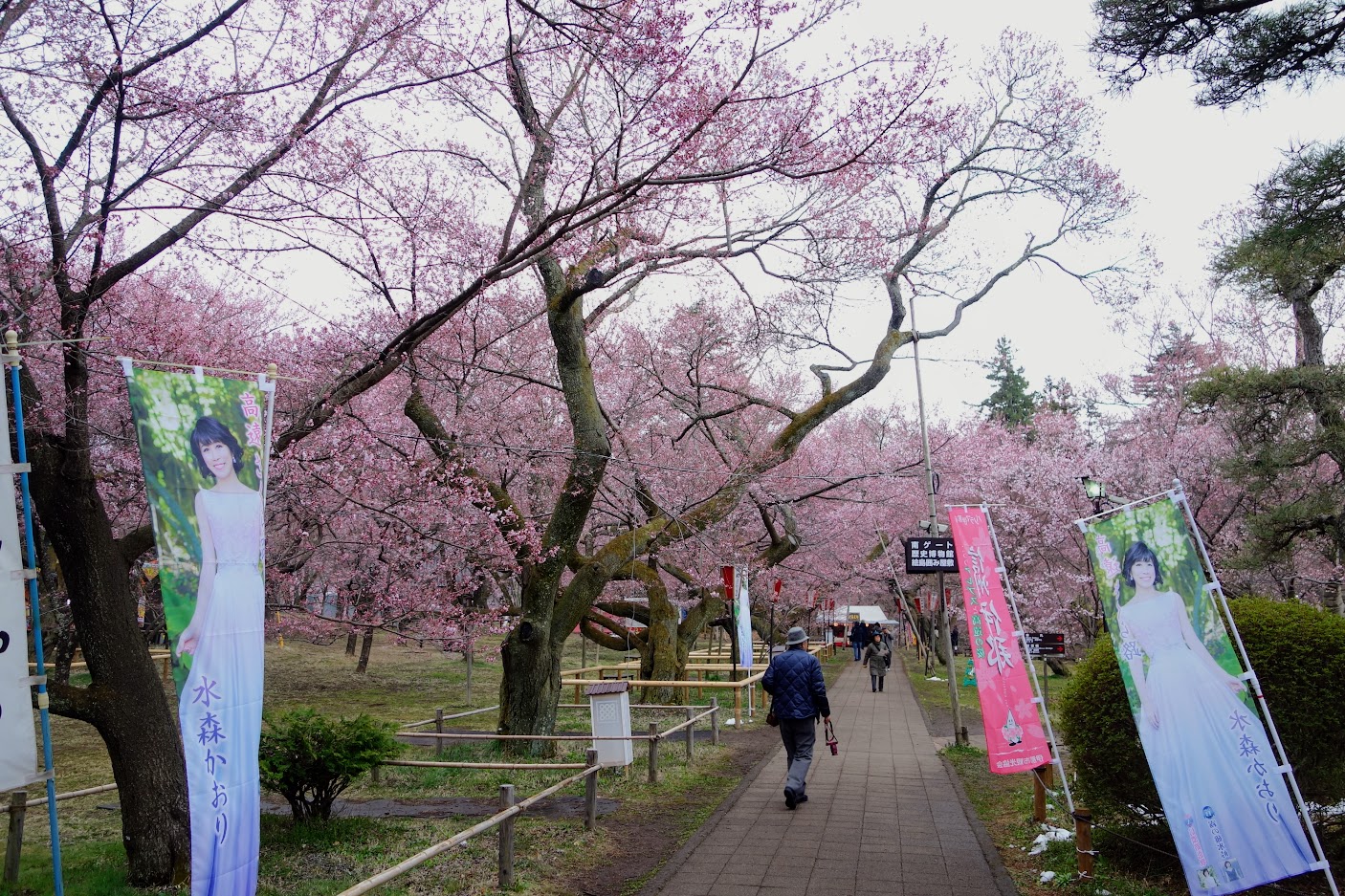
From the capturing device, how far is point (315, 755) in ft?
24.6

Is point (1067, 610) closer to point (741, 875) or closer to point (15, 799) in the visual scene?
point (741, 875)

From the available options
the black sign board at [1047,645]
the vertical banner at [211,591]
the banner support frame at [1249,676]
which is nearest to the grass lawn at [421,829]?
the vertical banner at [211,591]

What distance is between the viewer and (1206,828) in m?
5.07

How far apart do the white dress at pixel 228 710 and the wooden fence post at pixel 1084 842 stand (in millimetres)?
Answer: 5109

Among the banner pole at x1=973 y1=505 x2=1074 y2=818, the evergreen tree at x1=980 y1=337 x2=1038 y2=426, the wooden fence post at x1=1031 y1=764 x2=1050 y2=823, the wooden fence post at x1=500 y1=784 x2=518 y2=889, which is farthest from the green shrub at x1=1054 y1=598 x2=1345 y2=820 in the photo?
the evergreen tree at x1=980 y1=337 x2=1038 y2=426

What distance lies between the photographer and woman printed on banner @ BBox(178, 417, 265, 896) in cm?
427

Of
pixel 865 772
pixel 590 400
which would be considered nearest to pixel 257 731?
pixel 590 400

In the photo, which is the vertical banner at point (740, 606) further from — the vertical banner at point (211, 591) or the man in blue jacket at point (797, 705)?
the vertical banner at point (211, 591)

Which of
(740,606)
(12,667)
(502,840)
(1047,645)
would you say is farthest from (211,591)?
(740,606)

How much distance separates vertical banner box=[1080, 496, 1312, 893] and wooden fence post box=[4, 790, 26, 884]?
765cm

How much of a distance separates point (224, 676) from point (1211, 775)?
519 centimetres

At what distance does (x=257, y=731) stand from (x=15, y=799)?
3783mm

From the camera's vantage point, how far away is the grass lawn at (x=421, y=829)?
6348mm

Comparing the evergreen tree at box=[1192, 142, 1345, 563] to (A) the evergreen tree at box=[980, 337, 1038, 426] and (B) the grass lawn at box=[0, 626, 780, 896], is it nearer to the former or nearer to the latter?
(B) the grass lawn at box=[0, 626, 780, 896]
